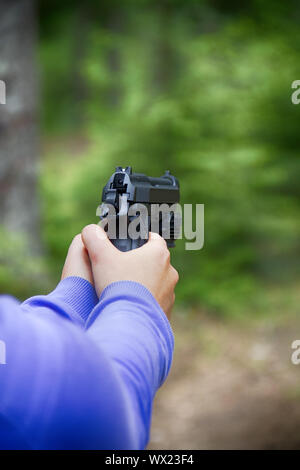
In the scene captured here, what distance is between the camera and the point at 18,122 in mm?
4289

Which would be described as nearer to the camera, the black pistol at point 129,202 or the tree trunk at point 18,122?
the black pistol at point 129,202

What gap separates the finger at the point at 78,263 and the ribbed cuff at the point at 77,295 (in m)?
0.02

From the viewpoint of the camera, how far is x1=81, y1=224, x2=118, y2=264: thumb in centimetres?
101

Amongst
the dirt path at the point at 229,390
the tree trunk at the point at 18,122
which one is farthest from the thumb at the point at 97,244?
the tree trunk at the point at 18,122

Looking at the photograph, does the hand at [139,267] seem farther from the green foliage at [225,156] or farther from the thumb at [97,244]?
the green foliage at [225,156]

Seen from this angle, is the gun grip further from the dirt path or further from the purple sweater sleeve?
the dirt path

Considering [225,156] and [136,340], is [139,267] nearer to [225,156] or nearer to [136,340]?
[136,340]

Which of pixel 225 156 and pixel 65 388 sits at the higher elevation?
pixel 225 156

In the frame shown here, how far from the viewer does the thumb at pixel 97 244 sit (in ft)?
3.33

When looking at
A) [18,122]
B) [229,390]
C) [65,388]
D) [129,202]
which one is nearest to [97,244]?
[129,202]

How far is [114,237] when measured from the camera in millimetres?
1159

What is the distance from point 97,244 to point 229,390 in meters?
2.82

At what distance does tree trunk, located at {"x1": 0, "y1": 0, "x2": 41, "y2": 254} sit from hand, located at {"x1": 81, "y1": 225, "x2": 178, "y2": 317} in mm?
3453

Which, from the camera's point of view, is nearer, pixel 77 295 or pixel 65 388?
pixel 65 388
